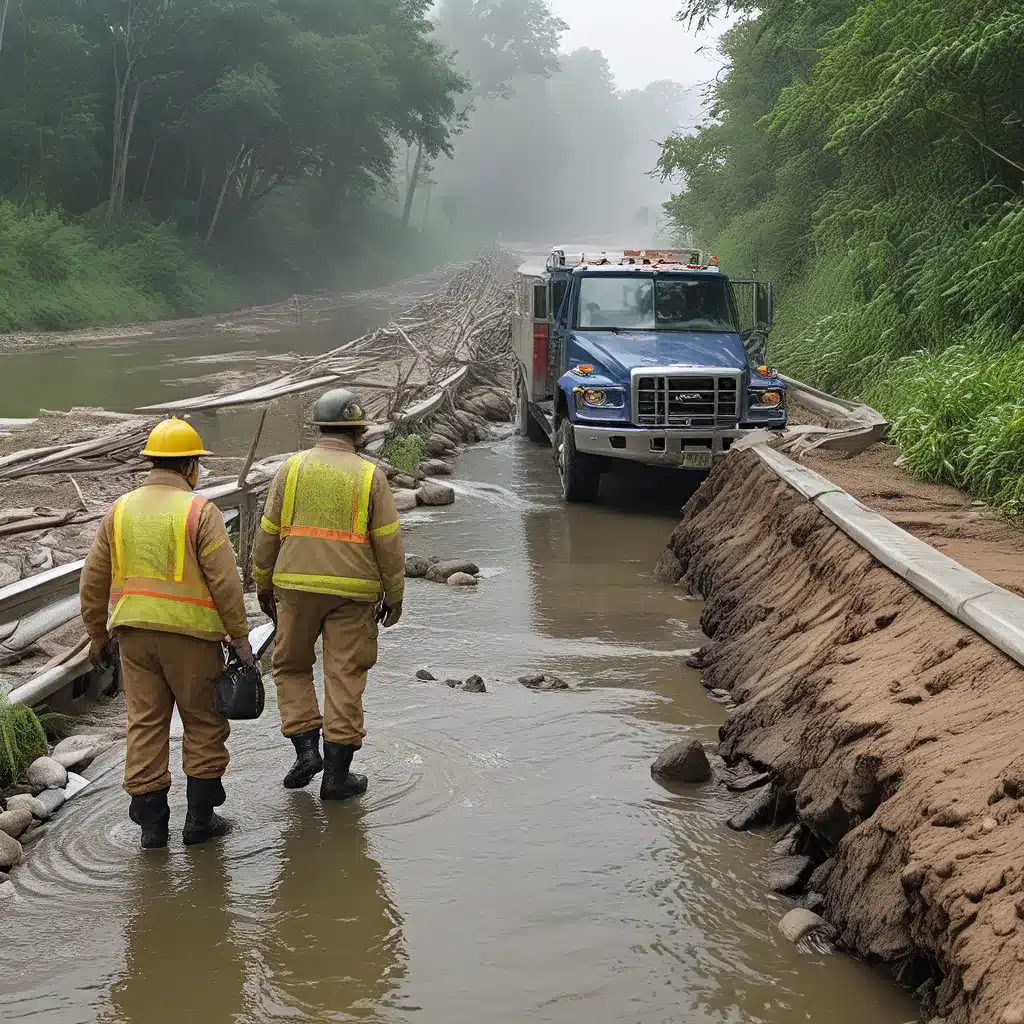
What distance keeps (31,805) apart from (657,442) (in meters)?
8.34

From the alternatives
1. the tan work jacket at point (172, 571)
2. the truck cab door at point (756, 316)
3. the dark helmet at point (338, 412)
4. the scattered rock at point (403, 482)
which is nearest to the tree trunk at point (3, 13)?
the scattered rock at point (403, 482)

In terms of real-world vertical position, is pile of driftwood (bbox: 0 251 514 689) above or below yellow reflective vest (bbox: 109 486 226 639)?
below

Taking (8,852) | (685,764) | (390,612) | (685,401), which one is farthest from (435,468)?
(8,852)

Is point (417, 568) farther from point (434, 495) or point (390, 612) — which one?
point (390, 612)

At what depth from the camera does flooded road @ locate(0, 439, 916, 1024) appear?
15.6 ft

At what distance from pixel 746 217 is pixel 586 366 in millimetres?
16467

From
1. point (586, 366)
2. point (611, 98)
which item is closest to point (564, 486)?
point (586, 366)

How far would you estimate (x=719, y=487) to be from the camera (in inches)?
486

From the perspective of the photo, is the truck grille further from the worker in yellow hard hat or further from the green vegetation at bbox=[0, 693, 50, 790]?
the worker in yellow hard hat

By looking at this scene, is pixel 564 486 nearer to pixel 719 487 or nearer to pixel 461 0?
pixel 719 487

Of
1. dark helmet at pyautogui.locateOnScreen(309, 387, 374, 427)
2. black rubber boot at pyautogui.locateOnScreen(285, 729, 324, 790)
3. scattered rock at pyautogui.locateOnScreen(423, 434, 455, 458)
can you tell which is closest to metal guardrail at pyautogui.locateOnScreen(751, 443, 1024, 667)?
dark helmet at pyautogui.locateOnScreen(309, 387, 374, 427)

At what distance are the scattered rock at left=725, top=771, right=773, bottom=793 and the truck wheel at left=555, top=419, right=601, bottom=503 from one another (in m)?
7.42

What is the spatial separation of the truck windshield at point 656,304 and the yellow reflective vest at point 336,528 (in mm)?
8685

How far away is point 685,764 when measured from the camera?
6879 millimetres
